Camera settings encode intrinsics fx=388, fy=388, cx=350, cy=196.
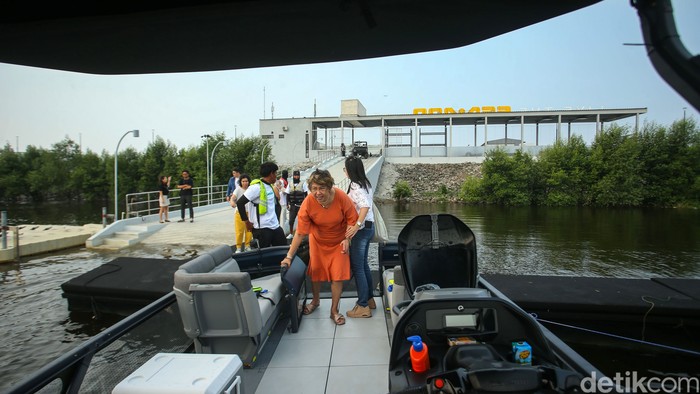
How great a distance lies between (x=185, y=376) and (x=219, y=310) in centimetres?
126

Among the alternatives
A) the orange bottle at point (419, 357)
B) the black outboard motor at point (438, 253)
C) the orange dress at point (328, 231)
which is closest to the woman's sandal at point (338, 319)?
the orange dress at point (328, 231)

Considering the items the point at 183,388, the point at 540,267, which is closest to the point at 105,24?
the point at 183,388

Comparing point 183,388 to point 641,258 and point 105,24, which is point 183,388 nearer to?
point 105,24

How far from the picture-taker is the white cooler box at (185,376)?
6.39 ft

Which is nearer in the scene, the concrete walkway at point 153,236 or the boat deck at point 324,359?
the boat deck at point 324,359

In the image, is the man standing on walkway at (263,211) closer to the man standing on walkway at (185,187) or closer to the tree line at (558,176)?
the man standing on walkway at (185,187)

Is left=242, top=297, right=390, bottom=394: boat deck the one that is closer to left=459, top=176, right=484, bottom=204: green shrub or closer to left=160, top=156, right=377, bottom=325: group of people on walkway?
left=160, top=156, right=377, bottom=325: group of people on walkway

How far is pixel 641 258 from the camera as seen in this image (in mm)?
13359

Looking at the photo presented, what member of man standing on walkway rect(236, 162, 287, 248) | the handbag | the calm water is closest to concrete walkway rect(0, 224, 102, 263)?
the calm water

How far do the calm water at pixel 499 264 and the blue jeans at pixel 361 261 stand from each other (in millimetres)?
3227

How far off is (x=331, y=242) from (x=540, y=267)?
9761mm

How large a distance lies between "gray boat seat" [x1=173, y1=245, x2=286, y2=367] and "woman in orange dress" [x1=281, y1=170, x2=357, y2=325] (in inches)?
35.9

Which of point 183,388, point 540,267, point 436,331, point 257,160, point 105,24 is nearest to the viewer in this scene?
point 105,24

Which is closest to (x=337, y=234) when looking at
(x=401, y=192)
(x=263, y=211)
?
(x=263, y=211)
